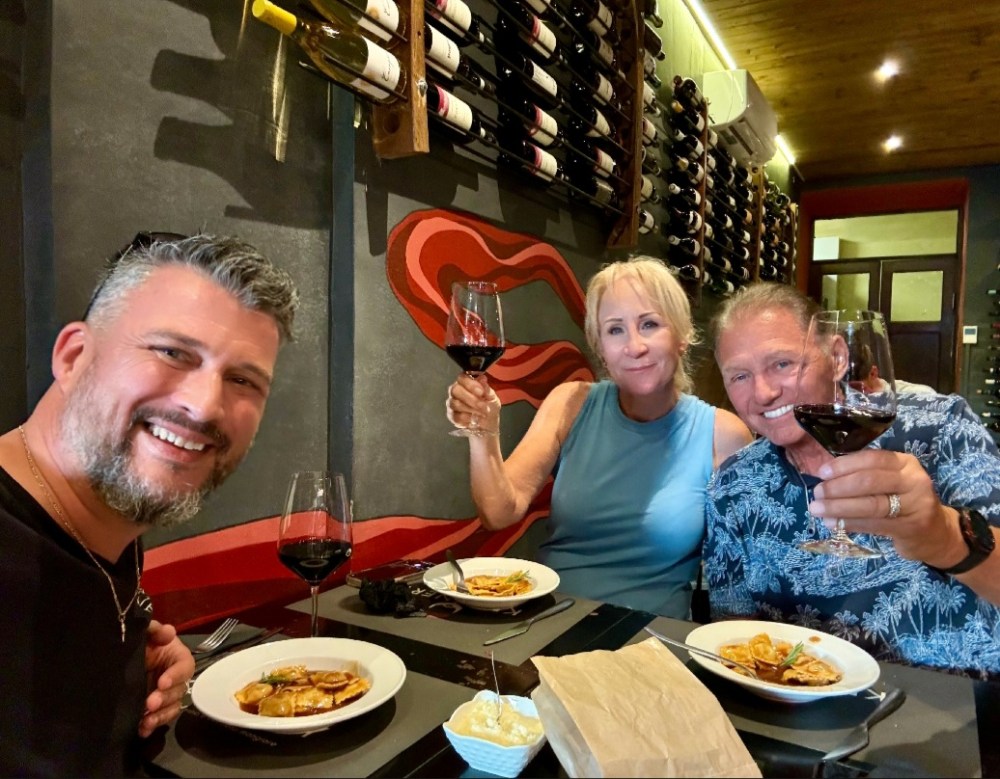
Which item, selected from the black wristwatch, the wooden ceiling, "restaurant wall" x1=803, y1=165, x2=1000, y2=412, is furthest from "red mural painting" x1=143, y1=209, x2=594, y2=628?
"restaurant wall" x1=803, y1=165, x2=1000, y2=412

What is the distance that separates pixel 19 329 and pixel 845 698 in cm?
139

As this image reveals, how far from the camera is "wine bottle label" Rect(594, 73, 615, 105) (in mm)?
2658

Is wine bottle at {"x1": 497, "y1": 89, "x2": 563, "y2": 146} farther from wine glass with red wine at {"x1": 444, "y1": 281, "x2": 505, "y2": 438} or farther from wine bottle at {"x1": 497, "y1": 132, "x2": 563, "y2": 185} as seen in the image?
wine glass with red wine at {"x1": 444, "y1": 281, "x2": 505, "y2": 438}

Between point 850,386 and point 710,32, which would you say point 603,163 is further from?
point 710,32

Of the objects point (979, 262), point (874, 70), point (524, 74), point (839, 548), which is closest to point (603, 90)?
point (524, 74)

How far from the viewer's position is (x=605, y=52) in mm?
2729

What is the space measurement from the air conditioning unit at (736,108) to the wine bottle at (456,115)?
2643 mm

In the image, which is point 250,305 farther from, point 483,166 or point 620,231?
point 620,231

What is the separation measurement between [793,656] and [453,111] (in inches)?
61.0

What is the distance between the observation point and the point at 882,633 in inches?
46.8

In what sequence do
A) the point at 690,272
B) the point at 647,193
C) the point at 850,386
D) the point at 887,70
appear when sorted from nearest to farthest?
the point at 850,386 → the point at 647,193 → the point at 690,272 → the point at 887,70

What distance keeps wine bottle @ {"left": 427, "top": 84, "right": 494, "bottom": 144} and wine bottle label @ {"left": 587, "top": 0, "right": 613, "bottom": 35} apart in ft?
3.11

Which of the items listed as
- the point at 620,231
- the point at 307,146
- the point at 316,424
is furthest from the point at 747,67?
the point at 316,424

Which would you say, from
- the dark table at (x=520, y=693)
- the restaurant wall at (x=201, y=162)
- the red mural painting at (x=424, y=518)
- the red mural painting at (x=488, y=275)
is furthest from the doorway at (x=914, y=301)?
the dark table at (x=520, y=693)
